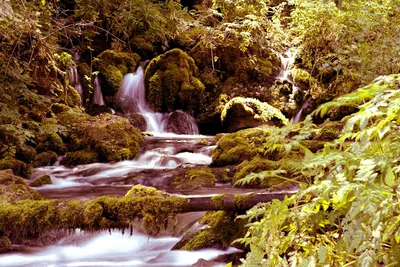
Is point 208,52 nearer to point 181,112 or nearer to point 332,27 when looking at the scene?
point 181,112

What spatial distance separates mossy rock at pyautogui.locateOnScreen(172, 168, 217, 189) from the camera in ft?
19.6

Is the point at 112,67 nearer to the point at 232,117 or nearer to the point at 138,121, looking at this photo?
the point at 138,121

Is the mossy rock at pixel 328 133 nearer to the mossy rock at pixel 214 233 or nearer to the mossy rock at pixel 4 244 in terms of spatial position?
the mossy rock at pixel 214 233

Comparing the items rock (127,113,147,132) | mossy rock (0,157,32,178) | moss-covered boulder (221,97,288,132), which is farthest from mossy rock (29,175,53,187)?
moss-covered boulder (221,97,288,132)

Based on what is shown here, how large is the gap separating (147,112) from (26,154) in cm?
494

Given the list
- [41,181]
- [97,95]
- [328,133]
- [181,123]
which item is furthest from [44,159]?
[328,133]

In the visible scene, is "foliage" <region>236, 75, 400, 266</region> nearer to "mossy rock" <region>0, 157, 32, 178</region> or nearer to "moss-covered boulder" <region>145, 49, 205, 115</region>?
"mossy rock" <region>0, 157, 32, 178</region>

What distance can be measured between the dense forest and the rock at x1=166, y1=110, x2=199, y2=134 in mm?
40

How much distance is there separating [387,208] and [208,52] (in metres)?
12.2

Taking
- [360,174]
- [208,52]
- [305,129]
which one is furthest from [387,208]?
[208,52]

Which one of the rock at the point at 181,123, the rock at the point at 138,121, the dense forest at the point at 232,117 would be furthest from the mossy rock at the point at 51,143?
the rock at the point at 181,123

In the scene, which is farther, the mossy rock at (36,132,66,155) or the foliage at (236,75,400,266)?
the mossy rock at (36,132,66,155)

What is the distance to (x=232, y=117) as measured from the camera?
11234 mm

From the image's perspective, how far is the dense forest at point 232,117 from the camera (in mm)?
1534
